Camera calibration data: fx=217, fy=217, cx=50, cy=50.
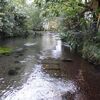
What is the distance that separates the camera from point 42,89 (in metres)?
10.2

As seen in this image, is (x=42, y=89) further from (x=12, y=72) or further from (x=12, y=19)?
(x=12, y=19)

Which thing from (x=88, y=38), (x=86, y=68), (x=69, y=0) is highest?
(x=69, y=0)

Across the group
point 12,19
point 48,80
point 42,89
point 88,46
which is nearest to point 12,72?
point 48,80

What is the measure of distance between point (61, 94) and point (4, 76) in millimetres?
3974

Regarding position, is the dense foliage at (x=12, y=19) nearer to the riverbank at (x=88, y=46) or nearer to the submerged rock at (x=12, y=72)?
the riverbank at (x=88, y=46)

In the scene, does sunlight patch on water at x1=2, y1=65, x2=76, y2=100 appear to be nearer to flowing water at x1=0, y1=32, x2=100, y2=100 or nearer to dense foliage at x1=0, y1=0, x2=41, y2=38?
flowing water at x1=0, y1=32, x2=100, y2=100

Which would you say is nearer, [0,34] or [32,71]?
[32,71]

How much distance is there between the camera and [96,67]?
46.6 feet

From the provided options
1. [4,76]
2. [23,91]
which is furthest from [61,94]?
[4,76]

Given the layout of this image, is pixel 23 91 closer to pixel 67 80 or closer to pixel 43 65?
pixel 67 80

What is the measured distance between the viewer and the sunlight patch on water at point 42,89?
29.9ft

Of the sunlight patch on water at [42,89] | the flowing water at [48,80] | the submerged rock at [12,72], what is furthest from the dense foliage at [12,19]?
the sunlight patch on water at [42,89]

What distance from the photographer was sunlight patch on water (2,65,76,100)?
9.12 metres

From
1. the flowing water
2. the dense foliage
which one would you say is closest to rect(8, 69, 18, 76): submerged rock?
the flowing water
